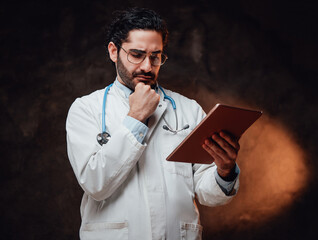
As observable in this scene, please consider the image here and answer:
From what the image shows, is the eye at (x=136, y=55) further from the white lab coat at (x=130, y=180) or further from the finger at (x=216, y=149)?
the finger at (x=216, y=149)

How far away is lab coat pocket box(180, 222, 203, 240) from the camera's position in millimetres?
1542

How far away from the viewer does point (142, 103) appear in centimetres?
151

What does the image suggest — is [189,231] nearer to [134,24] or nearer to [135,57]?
[135,57]

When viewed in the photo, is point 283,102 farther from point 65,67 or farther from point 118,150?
point 118,150

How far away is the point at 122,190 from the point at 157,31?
0.74 meters

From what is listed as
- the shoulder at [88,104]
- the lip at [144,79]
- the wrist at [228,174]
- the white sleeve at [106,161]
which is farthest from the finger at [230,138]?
the shoulder at [88,104]

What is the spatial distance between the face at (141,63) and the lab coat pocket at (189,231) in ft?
2.10

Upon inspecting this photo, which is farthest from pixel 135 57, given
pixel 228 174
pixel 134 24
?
pixel 228 174

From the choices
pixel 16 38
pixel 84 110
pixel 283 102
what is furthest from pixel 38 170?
pixel 283 102

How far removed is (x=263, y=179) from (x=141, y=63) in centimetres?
162

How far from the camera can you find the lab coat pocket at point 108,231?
146 centimetres

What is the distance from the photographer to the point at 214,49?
297 centimetres

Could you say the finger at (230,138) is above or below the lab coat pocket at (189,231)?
above

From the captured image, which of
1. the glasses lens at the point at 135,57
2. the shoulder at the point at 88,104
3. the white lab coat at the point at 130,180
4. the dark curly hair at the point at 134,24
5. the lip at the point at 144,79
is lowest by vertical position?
the white lab coat at the point at 130,180
